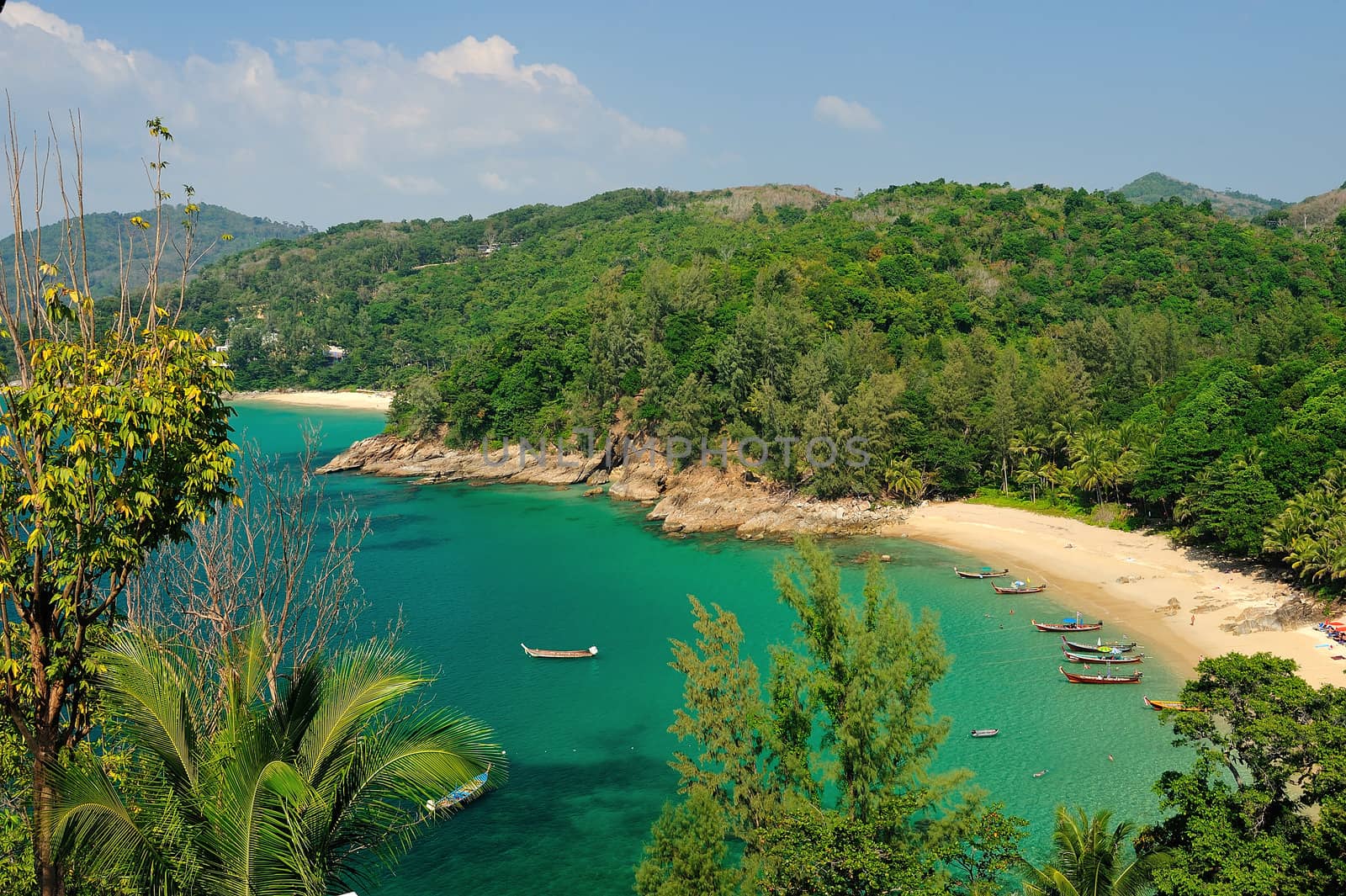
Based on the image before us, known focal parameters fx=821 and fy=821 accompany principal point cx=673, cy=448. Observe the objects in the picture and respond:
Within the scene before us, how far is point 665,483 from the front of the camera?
63.8 m

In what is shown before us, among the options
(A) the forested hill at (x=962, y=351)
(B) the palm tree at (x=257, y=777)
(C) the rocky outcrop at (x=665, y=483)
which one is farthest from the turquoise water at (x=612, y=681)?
(B) the palm tree at (x=257, y=777)

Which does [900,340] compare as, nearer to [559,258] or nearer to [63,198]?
[63,198]

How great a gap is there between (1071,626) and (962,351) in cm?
3254

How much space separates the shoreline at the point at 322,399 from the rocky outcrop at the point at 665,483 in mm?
40063

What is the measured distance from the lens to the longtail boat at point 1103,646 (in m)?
33.4

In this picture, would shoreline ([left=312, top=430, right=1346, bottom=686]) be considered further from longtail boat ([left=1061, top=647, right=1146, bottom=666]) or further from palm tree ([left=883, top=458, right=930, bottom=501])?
longtail boat ([left=1061, top=647, right=1146, bottom=666])

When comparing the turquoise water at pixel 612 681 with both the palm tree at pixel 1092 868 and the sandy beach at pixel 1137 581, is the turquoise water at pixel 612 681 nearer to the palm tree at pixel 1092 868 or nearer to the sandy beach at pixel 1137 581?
the sandy beach at pixel 1137 581

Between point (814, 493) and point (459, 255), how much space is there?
12753cm

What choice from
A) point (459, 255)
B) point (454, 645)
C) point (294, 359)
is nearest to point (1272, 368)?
point (454, 645)

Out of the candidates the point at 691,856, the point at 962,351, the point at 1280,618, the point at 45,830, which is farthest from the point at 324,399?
the point at 45,830

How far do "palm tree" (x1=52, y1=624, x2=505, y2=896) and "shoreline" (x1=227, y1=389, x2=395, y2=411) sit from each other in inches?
4475

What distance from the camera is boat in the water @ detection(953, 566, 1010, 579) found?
43344mm

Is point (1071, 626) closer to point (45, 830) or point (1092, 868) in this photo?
point (1092, 868)

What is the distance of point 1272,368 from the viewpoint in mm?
48656
